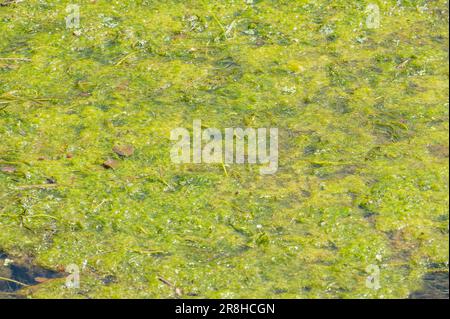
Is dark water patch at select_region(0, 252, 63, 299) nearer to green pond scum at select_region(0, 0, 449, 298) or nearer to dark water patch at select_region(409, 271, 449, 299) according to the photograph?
green pond scum at select_region(0, 0, 449, 298)

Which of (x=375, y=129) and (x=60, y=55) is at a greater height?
(x=60, y=55)

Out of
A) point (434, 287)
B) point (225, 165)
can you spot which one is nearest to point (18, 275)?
point (225, 165)

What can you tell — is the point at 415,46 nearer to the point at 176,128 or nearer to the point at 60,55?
the point at 176,128

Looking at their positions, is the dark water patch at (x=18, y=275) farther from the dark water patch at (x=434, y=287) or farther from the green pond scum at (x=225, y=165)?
the dark water patch at (x=434, y=287)

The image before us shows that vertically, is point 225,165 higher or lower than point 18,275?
higher

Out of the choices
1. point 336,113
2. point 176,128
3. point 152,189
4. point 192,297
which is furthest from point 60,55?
point 192,297

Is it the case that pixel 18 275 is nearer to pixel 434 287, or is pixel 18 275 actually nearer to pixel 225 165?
pixel 225 165

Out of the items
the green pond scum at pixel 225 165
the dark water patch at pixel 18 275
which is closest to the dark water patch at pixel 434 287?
the green pond scum at pixel 225 165
